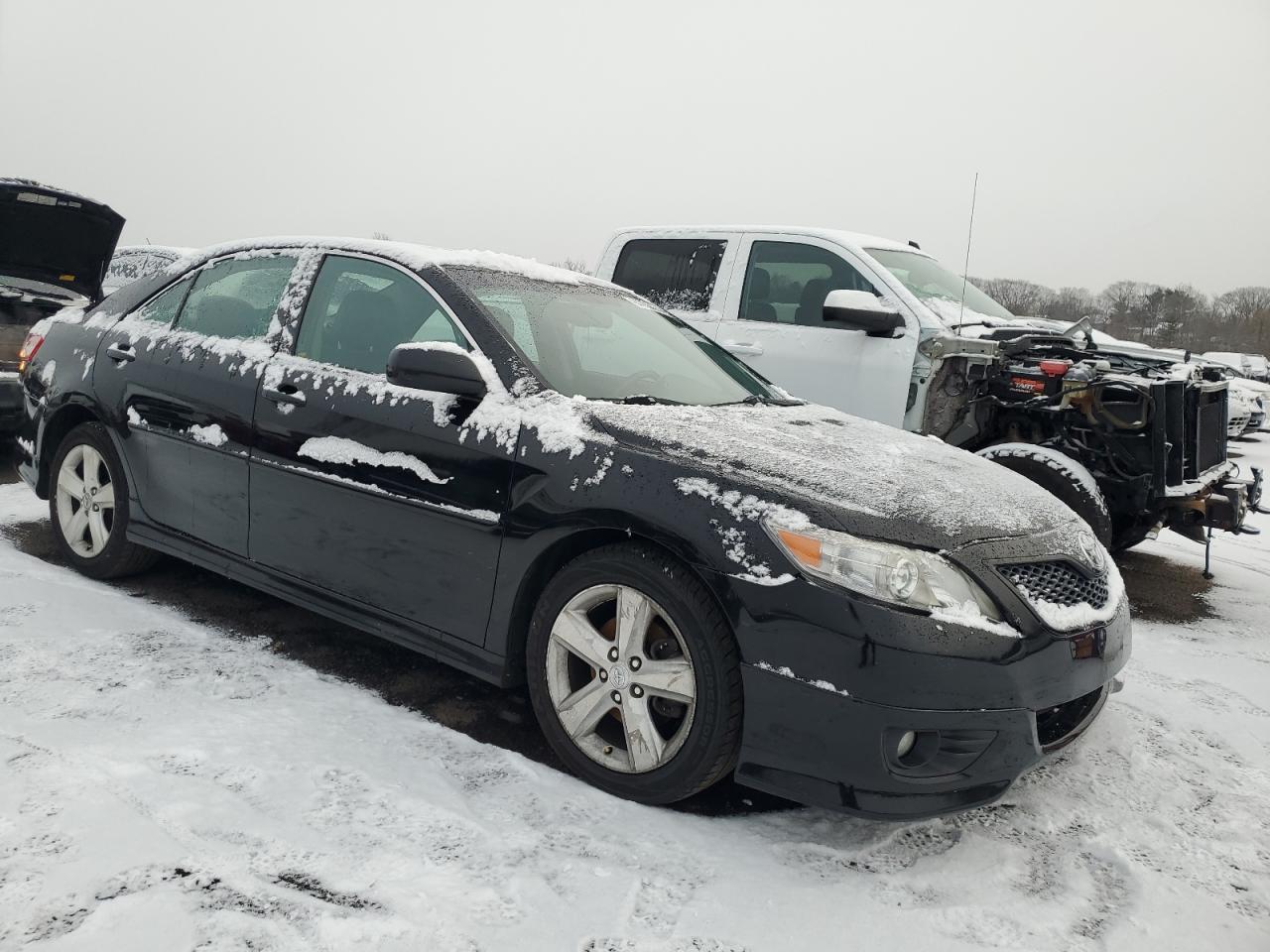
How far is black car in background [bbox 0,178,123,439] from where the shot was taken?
579 centimetres

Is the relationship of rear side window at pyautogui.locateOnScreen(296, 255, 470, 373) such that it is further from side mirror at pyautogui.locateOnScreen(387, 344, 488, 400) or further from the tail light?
the tail light

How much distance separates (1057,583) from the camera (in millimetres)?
2500

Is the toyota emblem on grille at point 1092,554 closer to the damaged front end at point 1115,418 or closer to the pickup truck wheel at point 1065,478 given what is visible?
the pickup truck wheel at point 1065,478

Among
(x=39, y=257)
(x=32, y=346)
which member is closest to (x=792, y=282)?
(x=32, y=346)

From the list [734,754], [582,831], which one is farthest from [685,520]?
[582,831]

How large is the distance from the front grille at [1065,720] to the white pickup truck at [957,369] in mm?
2568

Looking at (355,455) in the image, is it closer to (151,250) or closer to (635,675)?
(635,675)

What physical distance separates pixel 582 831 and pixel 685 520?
0.84 m

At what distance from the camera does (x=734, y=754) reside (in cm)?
243

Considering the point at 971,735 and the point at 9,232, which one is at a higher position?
the point at 9,232

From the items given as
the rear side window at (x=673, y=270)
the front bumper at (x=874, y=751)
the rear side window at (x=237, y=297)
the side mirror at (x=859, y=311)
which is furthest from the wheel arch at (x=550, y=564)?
the rear side window at (x=673, y=270)

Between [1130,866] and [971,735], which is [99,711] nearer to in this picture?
[971,735]

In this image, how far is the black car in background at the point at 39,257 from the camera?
5785 millimetres

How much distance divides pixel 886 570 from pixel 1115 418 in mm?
3648
